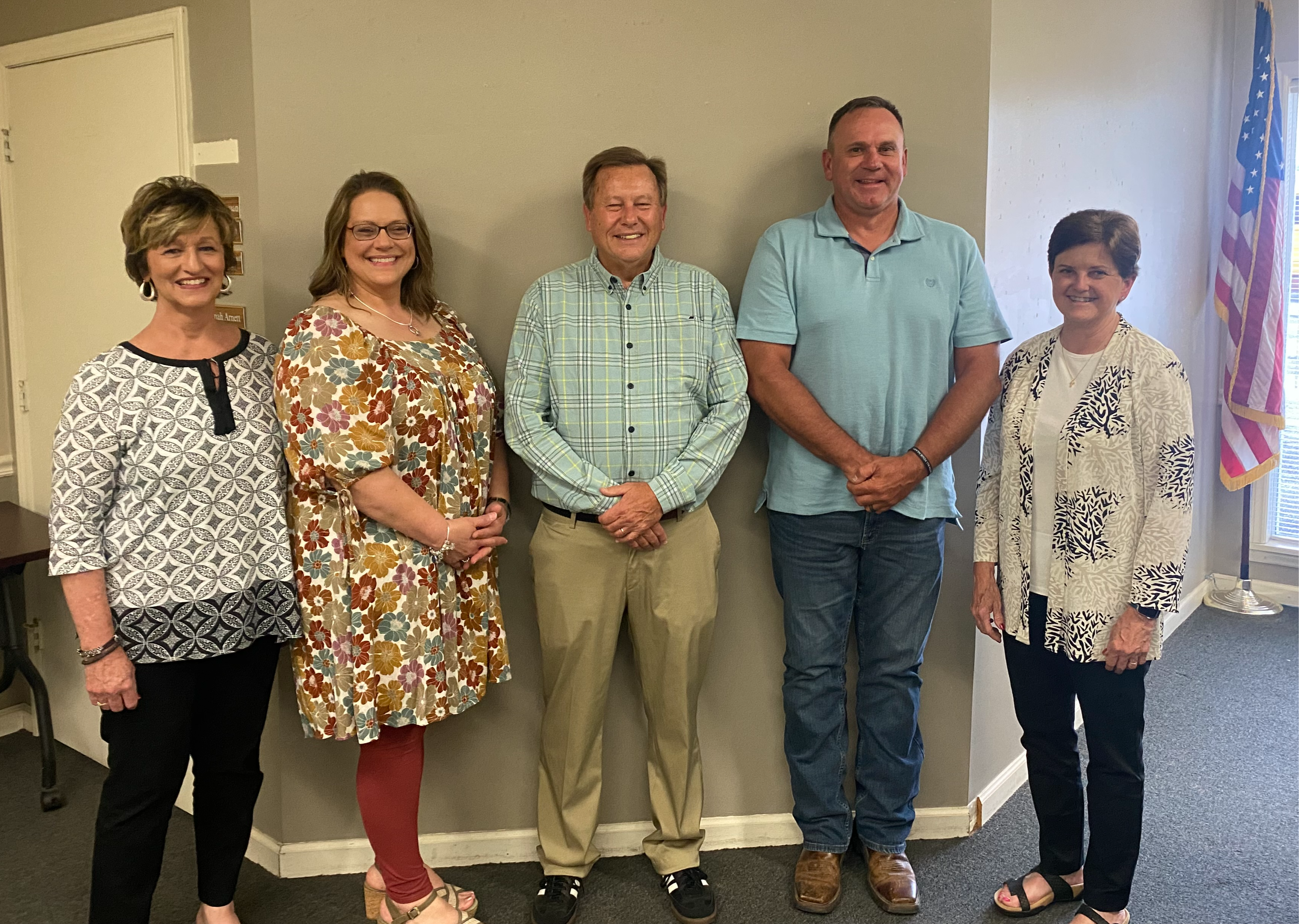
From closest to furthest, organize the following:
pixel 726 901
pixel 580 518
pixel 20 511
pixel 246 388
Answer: pixel 246 388 → pixel 580 518 → pixel 726 901 → pixel 20 511

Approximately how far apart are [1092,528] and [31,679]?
3.02 m

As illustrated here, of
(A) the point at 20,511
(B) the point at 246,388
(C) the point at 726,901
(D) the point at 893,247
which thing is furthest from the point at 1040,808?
(A) the point at 20,511

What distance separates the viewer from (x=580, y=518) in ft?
7.61

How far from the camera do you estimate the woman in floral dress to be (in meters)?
2.03

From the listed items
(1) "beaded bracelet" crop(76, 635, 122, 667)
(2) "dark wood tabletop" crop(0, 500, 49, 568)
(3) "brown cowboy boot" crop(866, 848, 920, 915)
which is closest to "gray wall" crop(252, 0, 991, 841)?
(3) "brown cowboy boot" crop(866, 848, 920, 915)

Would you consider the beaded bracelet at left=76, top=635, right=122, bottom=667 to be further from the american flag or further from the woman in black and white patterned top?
the american flag

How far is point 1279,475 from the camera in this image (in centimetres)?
480

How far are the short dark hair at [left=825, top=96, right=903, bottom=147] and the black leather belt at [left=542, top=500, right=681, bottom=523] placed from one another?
3.20ft

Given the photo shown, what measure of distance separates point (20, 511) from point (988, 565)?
2.94 m

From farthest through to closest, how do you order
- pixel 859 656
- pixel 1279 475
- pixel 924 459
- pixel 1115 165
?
pixel 1279 475 < pixel 1115 165 < pixel 859 656 < pixel 924 459

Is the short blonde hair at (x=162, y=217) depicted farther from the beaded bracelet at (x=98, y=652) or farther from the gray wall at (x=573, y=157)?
the beaded bracelet at (x=98, y=652)

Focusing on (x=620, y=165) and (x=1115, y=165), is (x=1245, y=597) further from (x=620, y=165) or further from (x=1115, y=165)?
(x=620, y=165)

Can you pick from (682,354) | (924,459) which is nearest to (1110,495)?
(924,459)

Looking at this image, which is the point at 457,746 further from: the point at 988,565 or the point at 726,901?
the point at 988,565
